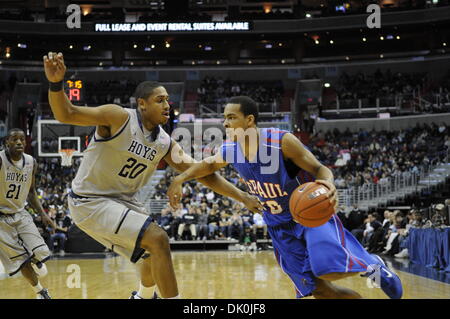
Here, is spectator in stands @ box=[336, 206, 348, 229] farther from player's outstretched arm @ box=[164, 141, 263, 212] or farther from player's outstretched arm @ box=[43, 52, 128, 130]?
player's outstretched arm @ box=[43, 52, 128, 130]

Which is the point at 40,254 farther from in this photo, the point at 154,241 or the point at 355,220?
the point at 355,220

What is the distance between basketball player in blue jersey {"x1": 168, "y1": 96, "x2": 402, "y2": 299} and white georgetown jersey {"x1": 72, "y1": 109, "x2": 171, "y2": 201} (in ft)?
1.08

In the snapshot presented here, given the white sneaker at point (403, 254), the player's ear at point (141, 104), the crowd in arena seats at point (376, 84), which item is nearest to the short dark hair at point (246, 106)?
the player's ear at point (141, 104)

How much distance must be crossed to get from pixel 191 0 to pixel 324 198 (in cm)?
3505

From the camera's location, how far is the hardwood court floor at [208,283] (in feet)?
26.5

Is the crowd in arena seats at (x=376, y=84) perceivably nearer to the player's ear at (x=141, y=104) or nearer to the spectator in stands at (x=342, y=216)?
the spectator in stands at (x=342, y=216)

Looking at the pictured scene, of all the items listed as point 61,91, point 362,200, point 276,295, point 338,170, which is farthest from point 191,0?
point 61,91

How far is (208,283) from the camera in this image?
31.6 feet

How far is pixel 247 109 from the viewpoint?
5.00 metres

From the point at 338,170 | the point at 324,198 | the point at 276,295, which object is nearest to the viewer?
the point at 324,198

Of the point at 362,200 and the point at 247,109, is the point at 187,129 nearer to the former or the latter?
the point at 362,200

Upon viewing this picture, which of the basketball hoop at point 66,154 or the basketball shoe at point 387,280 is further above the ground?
the basketball hoop at point 66,154

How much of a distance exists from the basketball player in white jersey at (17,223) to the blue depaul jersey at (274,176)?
11.1ft

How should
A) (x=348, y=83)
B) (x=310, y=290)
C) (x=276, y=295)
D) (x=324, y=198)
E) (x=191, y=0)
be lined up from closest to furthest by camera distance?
(x=324, y=198) → (x=310, y=290) → (x=276, y=295) → (x=348, y=83) → (x=191, y=0)
